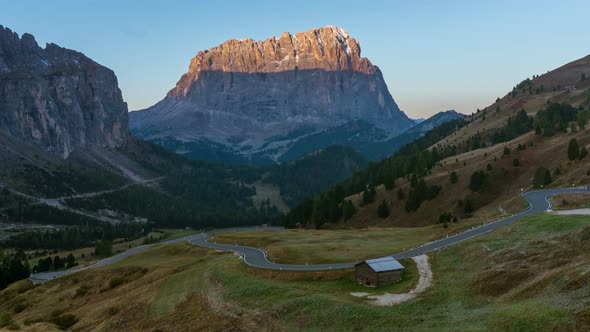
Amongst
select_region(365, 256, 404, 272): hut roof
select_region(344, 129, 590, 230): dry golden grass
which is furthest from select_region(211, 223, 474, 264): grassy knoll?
select_region(344, 129, 590, 230): dry golden grass

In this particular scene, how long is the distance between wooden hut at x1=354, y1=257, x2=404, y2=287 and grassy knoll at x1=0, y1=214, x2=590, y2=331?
5.79 feet

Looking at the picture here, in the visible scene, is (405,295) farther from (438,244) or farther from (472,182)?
(472,182)

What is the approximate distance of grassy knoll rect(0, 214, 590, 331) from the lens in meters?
43.0

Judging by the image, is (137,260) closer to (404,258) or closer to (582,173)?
(404,258)

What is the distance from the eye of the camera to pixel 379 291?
58.9m

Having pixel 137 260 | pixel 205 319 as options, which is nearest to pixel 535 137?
pixel 137 260

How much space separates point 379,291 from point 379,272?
274 cm

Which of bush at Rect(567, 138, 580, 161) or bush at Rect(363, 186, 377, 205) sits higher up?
Answer: bush at Rect(567, 138, 580, 161)

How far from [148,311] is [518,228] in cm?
5319

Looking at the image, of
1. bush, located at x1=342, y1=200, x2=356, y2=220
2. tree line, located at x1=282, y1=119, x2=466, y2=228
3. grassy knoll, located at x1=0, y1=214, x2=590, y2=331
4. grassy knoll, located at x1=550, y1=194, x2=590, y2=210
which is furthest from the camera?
bush, located at x1=342, y1=200, x2=356, y2=220

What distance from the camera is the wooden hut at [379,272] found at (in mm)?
61156


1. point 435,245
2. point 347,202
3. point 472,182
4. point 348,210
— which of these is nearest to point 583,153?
point 472,182

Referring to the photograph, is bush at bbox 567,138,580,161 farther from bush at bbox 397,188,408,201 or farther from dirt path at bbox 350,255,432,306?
dirt path at bbox 350,255,432,306

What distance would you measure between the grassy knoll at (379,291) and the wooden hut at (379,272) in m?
1.76
